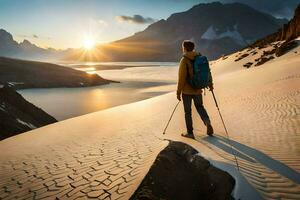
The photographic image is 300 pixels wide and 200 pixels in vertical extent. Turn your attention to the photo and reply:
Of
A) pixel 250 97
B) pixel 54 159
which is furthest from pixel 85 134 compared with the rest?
pixel 250 97

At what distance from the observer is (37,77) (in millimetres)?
43125

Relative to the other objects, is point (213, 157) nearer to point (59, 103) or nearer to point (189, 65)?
point (189, 65)

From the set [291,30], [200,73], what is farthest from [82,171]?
[291,30]

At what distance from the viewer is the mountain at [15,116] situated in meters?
13.4

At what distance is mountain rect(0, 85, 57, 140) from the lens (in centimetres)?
1344

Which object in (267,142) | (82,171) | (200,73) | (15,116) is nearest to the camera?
(82,171)

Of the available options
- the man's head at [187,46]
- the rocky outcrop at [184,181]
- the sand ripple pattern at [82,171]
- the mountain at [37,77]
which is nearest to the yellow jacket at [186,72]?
the man's head at [187,46]

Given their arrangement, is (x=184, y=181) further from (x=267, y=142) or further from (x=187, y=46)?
(x=187, y=46)

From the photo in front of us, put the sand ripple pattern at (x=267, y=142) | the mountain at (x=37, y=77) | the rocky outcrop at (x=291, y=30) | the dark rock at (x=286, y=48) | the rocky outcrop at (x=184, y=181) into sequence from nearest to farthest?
the rocky outcrop at (x=184, y=181) < the sand ripple pattern at (x=267, y=142) < the dark rock at (x=286, y=48) < the rocky outcrop at (x=291, y=30) < the mountain at (x=37, y=77)

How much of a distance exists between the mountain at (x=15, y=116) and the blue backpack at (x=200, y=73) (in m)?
8.96

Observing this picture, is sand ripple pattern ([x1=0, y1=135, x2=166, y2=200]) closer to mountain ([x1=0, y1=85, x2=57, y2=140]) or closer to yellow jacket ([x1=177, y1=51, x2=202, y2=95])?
yellow jacket ([x1=177, y1=51, x2=202, y2=95])

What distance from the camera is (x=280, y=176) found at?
5.18 meters

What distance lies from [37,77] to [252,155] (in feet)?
134

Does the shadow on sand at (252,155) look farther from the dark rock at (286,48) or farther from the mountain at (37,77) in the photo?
the mountain at (37,77)
